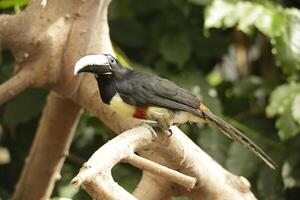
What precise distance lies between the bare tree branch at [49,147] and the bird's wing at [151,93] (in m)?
0.34

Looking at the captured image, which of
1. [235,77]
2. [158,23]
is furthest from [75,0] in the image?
[235,77]

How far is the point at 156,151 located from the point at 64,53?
0.28 m

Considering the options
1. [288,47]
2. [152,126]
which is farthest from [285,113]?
[152,126]

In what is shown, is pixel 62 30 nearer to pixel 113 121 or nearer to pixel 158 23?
pixel 113 121

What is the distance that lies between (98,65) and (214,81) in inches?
42.2

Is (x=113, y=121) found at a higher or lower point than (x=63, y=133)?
higher

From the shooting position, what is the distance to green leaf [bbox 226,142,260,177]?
1.45 meters

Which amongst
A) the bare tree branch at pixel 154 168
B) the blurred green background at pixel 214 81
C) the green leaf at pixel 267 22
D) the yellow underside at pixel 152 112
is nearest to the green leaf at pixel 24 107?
the blurred green background at pixel 214 81

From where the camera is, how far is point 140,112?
3.23 ft

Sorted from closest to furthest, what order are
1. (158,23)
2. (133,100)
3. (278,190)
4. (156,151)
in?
(133,100), (156,151), (278,190), (158,23)

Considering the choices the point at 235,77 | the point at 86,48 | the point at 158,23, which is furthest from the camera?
the point at 235,77

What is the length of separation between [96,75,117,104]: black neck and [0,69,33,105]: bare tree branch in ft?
0.84

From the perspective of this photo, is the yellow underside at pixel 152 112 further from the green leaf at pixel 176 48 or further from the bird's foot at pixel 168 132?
the green leaf at pixel 176 48

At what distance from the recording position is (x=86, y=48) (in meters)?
1.20
